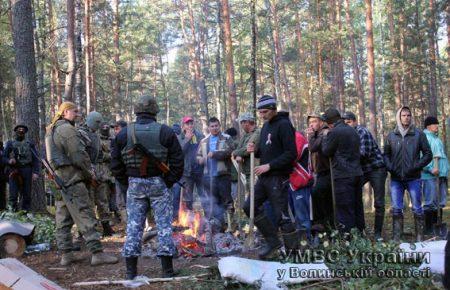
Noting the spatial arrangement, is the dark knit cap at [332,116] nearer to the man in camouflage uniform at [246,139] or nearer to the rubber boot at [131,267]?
the man in camouflage uniform at [246,139]

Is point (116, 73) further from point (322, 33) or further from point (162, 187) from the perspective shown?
point (162, 187)

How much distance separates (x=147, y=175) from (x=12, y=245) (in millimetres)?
3205

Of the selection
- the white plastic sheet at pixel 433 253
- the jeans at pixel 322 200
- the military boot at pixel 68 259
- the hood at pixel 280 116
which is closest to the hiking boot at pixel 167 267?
the military boot at pixel 68 259

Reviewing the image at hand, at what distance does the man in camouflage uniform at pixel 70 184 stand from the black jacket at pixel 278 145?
8.91 feet

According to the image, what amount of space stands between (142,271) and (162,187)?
4.34ft

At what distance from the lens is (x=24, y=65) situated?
10703 mm

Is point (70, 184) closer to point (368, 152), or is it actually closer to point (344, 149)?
point (344, 149)

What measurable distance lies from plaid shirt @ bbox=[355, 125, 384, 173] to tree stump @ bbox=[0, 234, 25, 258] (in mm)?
5841

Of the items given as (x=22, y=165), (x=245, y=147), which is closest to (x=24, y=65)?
(x=22, y=165)

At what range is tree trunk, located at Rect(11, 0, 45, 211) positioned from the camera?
10586mm

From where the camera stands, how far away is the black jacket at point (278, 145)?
628 cm

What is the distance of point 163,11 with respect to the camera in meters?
42.2

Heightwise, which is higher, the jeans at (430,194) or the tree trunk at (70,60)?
the tree trunk at (70,60)

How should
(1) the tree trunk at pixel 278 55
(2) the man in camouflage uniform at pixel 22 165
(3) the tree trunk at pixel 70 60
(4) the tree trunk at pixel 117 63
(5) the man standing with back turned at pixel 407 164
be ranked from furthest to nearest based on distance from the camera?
1. (1) the tree trunk at pixel 278 55
2. (4) the tree trunk at pixel 117 63
3. (3) the tree trunk at pixel 70 60
4. (2) the man in camouflage uniform at pixel 22 165
5. (5) the man standing with back turned at pixel 407 164
